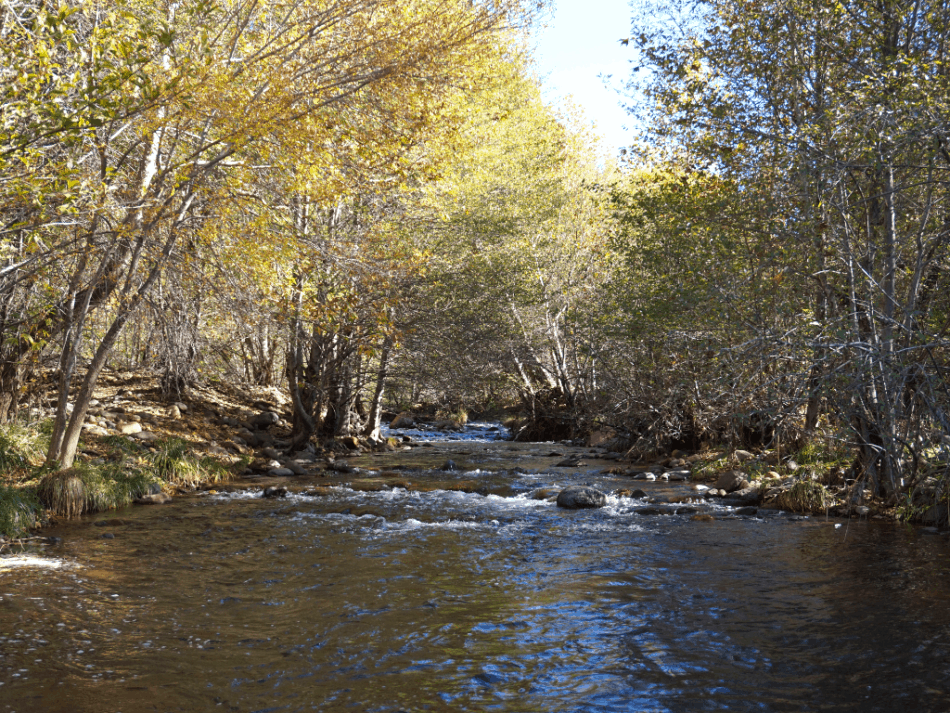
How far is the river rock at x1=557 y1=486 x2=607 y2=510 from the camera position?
12.7 metres

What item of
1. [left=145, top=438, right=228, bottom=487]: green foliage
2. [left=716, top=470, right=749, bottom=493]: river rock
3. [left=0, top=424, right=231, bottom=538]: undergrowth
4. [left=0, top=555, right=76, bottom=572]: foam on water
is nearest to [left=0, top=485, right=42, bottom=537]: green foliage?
[left=0, top=424, right=231, bottom=538]: undergrowth

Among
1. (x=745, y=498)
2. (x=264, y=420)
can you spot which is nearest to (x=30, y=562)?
(x=745, y=498)

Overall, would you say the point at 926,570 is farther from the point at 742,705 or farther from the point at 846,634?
the point at 742,705

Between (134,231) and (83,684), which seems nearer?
(83,684)

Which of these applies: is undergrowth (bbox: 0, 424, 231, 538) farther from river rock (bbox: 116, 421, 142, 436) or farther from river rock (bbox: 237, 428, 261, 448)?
river rock (bbox: 237, 428, 261, 448)

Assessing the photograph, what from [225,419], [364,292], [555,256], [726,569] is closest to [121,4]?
[364,292]

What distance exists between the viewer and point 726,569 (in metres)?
8.55

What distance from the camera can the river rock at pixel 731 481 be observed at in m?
13.8

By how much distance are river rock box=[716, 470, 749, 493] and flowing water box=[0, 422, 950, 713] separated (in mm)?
2294

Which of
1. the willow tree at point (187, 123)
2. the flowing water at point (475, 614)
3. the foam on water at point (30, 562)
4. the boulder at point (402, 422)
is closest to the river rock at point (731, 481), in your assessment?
the flowing water at point (475, 614)

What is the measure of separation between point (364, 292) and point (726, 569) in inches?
363

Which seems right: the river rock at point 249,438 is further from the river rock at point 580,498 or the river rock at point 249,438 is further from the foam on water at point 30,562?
the foam on water at point 30,562

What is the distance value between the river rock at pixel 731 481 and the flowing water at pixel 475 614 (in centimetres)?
229

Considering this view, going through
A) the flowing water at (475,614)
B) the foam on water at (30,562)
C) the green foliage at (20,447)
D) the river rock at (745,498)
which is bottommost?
the flowing water at (475,614)
